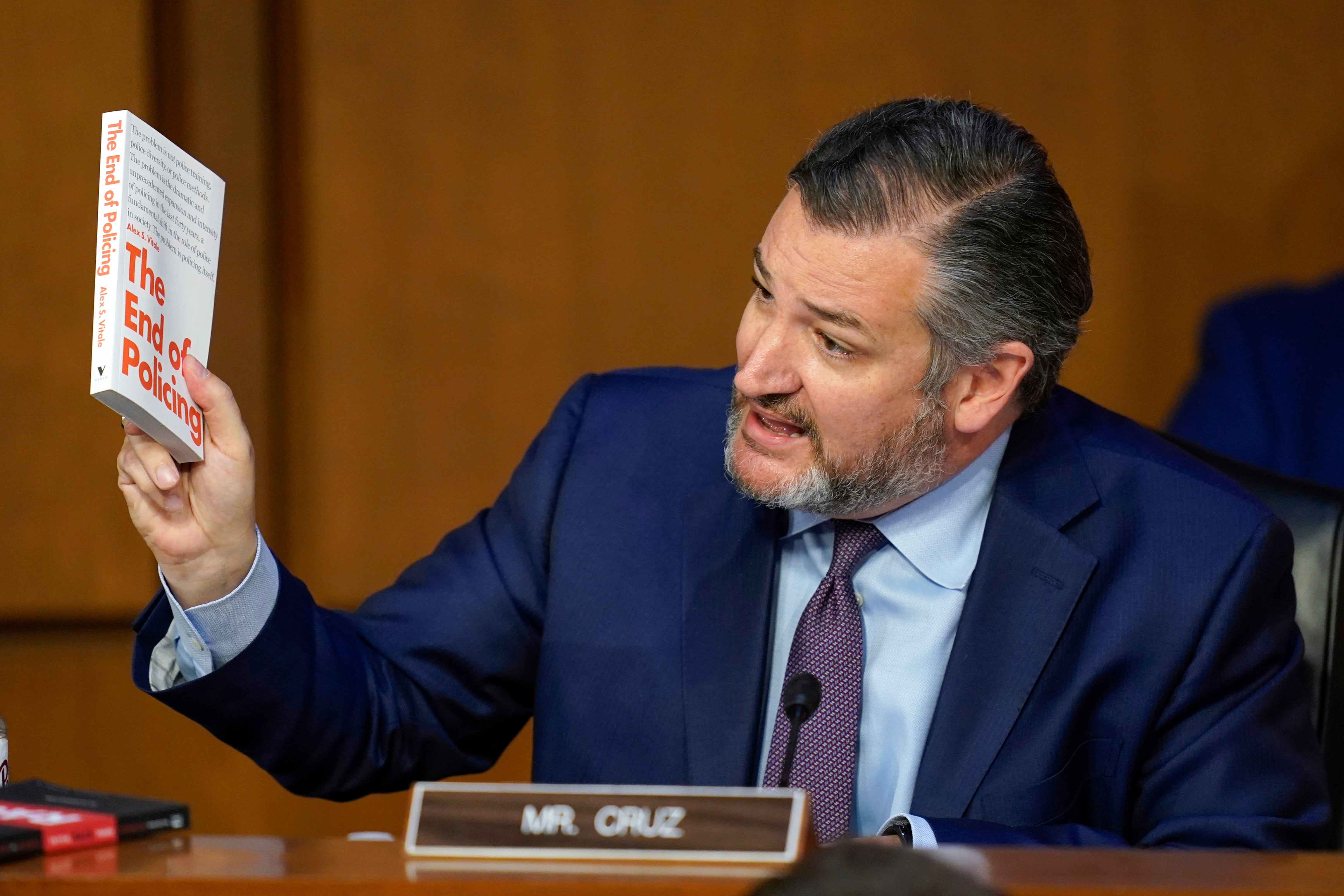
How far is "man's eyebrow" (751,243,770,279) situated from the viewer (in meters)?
1.54

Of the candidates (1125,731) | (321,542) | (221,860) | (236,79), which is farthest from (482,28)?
(221,860)

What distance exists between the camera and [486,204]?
2531 mm

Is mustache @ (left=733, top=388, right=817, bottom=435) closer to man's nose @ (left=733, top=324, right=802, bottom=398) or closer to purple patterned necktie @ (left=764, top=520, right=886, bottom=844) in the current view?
man's nose @ (left=733, top=324, right=802, bottom=398)

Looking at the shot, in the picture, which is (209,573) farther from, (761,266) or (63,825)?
(761,266)

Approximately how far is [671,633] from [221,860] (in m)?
0.70

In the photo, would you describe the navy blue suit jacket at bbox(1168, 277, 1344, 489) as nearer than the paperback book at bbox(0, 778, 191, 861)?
No

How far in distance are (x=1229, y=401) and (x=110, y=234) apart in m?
1.83

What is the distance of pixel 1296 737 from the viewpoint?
1491 millimetres

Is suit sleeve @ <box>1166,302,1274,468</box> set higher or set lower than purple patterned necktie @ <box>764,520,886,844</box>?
higher

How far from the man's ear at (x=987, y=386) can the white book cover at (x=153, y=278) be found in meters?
0.75

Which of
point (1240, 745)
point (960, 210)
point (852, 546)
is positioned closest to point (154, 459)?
point (852, 546)

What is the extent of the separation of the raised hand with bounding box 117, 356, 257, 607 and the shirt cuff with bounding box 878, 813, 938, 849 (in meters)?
0.63

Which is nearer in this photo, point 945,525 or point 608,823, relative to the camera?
point 608,823

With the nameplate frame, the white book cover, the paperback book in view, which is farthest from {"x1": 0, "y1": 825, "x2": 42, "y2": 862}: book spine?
the white book cover
